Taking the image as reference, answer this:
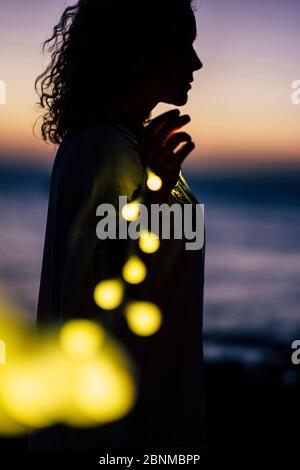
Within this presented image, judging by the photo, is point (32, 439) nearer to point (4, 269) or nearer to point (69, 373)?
point (69, 373)

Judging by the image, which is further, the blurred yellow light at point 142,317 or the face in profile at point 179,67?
the face in profile at point 179,67

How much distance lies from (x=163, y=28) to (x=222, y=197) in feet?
84.5

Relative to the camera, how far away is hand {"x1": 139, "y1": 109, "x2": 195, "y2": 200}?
1.53 metres

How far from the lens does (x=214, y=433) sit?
3.77 meters

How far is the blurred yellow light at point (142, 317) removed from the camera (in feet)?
5.07

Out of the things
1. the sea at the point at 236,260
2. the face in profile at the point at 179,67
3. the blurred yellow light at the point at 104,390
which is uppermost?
the sea at the point at 236,260

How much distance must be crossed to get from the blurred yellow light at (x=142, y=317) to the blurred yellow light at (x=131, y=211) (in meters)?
Answer: 0.18

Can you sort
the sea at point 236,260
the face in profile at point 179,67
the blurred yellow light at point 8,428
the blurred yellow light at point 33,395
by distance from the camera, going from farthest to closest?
the sea at point 236,260, the blurred yellow light at point 8,428, the face in profile at point 179,67, the blurred yellow light at point 33,395

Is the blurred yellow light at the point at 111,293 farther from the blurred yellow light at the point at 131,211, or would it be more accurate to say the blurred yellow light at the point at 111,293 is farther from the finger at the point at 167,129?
the finger at the point at 167,129

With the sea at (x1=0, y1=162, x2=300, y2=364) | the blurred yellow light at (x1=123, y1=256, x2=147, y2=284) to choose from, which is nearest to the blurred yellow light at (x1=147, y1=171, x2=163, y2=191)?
the blurred yellow light at (x1=123, y1=256, x2=147, y2=284)

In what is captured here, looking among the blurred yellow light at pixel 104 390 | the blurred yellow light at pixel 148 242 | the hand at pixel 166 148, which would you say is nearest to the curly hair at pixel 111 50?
the hand at pixel 166 148

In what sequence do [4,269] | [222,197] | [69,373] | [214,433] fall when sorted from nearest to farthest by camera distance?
1. [69,373]
2. [214,433]
3. [4,269]
4. [222,197]

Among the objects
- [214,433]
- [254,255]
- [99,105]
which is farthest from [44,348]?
[254,255]

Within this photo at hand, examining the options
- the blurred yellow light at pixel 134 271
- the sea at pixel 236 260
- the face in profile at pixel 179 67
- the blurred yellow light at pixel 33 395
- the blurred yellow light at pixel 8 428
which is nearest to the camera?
the blurred yellow light at pixel 134 271
